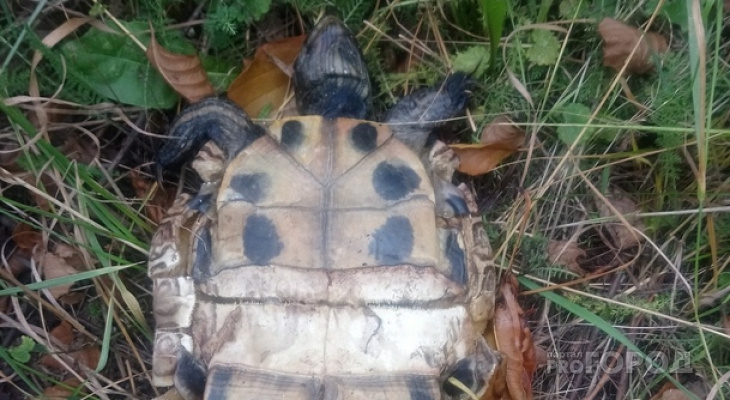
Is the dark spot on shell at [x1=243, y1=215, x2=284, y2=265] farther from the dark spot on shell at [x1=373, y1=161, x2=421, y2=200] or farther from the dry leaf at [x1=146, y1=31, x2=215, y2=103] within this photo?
the dry leaf at [x1=146, y1=31, x2=215, y2=103]

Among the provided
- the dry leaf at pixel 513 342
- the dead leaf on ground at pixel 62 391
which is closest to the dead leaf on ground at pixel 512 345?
the dry leaf at pixel 513 342

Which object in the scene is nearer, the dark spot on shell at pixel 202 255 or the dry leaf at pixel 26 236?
the dark spot on shell at pixel 202 255

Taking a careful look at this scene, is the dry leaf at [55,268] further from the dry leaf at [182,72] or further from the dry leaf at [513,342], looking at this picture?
the dry leaf at [513,342]

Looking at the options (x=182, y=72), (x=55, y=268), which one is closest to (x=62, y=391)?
(x=55, y=268)

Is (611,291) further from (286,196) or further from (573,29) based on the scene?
(286,196)

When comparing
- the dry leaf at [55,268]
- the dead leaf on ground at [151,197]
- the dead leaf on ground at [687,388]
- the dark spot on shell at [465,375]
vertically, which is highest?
the dead leaf on ground at [151,197]

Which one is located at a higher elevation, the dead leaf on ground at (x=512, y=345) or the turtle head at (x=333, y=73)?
the turtle head at (x=333, y=73)

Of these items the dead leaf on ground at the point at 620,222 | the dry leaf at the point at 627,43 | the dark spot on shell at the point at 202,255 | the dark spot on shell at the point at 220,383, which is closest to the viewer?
the dark spot on shell at the point at 220,383

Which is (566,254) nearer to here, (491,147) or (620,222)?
(620,222)
